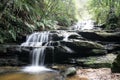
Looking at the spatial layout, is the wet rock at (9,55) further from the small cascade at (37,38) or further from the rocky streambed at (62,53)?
the small cascade at (37,38)

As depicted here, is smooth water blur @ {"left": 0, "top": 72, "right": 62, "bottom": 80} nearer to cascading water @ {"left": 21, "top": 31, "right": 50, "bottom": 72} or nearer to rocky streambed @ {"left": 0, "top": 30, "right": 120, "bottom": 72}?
cascading water @ {"left": 21, "top": 31, "right": 50, "bottom": 72}

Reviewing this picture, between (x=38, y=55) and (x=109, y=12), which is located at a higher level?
(x=109, y=12)

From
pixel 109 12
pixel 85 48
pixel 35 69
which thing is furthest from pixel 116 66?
pixel 109 12

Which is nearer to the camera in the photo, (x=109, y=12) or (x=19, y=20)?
(x=19, y=20)

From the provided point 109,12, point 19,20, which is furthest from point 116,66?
point 109,12

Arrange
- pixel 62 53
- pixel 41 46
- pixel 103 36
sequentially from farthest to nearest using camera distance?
pixel 103 36, pixel 41 46, pixel 62 53

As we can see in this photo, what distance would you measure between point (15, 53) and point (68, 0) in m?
15.9

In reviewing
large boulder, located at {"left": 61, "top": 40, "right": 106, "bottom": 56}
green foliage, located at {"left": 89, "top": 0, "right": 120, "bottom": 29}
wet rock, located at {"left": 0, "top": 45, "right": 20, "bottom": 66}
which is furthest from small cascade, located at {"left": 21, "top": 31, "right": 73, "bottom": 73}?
green foliage, located at {"left": 89, "top": 0, "right": 120, "bottom": 29}

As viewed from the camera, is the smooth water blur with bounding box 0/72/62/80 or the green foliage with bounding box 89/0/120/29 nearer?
the smooth water blur with bounding box 0/72/62/80

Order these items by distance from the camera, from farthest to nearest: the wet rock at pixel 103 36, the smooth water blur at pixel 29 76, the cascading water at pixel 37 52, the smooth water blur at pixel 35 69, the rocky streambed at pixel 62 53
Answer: the wet rock at pixel 103 36 → the rocky streambed at pixel 62 53 → the cascading water at pixel 37 52 → the smooth water blur at pixel 35 69 → the smooth water blur at pixel 29 76

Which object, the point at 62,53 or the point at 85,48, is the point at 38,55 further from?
the point at 85,48

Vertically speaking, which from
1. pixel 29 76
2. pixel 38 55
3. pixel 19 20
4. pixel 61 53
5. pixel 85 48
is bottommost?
pixel 29 76

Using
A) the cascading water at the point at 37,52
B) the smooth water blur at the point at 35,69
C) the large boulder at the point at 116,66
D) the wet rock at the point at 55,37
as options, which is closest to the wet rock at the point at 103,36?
the wet rock at the point at 55,37

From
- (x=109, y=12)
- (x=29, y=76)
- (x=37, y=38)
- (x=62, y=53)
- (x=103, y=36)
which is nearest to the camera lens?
(x=29, y=76)
